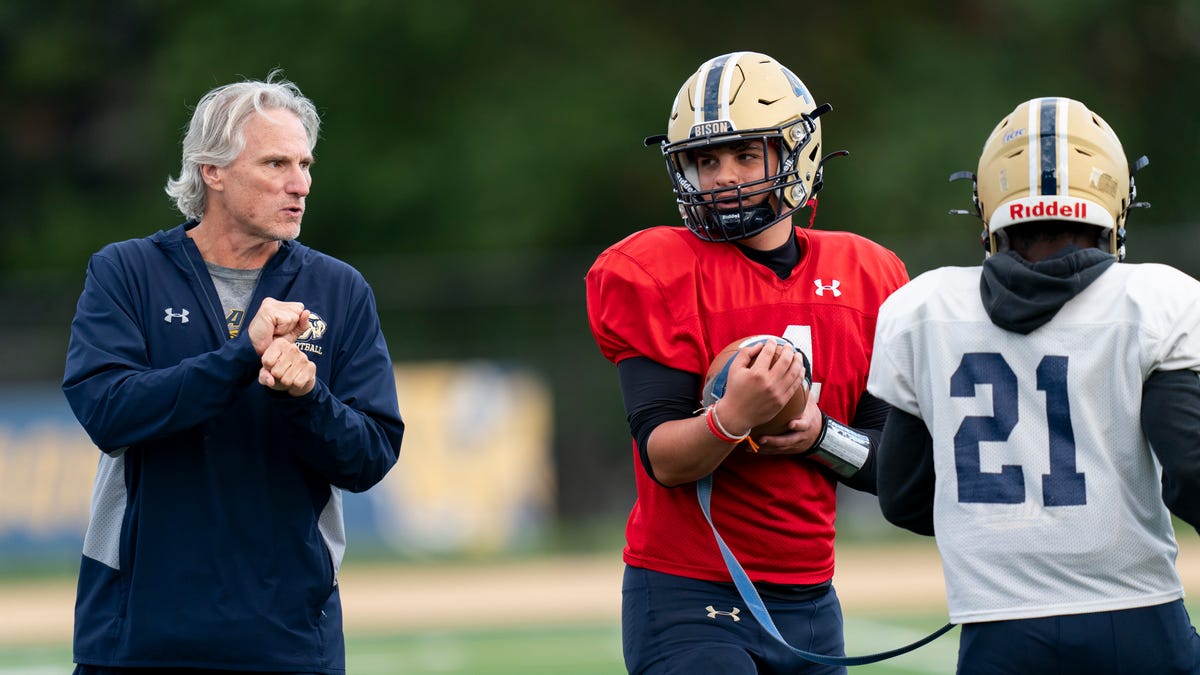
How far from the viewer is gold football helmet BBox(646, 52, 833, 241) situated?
4.11m

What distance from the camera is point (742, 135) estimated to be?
13.5 feet

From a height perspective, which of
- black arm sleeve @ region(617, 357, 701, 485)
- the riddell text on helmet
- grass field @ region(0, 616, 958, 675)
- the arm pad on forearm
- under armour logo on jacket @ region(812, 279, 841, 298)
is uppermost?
the riddell text on helmet

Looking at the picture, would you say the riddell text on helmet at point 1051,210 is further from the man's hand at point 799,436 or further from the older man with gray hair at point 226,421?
the older man with gray hair at point 226,421

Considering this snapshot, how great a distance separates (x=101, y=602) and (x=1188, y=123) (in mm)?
20244

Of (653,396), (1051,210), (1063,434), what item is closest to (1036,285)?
(1051,210)

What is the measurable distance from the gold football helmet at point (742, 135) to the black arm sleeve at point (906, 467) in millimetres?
804

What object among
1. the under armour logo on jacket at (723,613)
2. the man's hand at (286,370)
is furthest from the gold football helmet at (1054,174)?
the man's hand at (286,370)

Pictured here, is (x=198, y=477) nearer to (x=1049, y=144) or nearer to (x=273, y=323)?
(x=273, y=323)

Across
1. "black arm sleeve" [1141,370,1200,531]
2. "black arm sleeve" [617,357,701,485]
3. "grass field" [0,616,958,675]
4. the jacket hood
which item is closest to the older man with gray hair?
"black arm sleeve" [617,357,701,485]

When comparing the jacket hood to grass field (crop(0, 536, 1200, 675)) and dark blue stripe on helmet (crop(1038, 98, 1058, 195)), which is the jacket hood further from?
grass field (crop(0, 536, 1200, 675))

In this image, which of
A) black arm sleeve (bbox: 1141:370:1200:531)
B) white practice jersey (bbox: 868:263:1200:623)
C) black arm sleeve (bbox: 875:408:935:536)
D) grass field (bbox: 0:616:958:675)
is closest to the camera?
black arm sleeve (bbox: 1141:370:1200:531)

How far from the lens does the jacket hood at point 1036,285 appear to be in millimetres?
3248

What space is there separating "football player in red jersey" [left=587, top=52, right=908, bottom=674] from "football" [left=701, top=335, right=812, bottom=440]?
1.2 inches

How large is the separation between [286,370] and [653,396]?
879 mm
